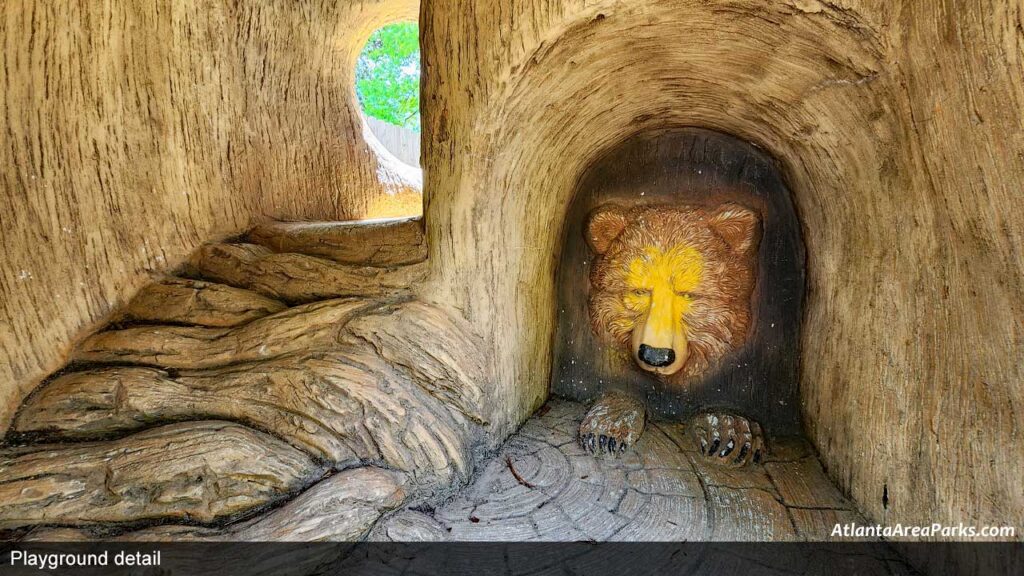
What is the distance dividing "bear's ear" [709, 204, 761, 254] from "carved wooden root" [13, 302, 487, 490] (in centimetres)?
133

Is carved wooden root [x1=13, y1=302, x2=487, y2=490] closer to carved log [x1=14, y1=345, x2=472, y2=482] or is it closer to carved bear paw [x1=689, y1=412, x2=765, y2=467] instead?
carved log [x1=14, y1=345, x2=472, y2=482]

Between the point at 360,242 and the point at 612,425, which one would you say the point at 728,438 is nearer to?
the point at 612,425

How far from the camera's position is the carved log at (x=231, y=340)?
7.43 feet

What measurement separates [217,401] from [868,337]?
8.02 ft

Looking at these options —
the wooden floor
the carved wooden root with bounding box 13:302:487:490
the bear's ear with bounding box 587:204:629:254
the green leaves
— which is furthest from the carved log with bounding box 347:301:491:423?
the green leaves

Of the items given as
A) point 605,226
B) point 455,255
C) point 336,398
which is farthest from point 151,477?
point 605,226

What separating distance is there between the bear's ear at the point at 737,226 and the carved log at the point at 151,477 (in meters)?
1.98

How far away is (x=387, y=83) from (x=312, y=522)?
1162 centimetres

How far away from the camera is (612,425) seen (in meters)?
2.59

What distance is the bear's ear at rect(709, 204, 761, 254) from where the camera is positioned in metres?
2.55

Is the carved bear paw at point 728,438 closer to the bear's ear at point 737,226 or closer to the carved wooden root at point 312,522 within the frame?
the bear's ear at point 737,226

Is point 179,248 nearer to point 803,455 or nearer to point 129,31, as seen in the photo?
point 129,31
